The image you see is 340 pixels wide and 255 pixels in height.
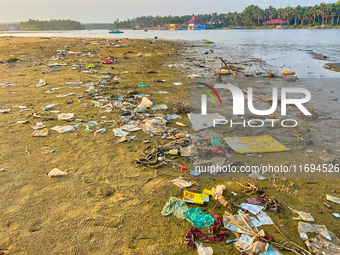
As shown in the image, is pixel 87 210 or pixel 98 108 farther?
pixel 98 108

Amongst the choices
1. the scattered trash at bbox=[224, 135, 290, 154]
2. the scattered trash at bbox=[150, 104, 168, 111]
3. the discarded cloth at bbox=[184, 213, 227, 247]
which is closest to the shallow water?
the scattered trash at bbox=[150, 104, 168, 111]

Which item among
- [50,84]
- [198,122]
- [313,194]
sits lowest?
[313,194]

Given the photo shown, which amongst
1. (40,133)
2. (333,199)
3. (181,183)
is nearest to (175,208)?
(181,183)

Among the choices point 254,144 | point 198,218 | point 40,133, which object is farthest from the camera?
point 40,133

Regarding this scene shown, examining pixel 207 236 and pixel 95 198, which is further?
pixel 95 198

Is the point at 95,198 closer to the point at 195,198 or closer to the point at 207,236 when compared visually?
the point at 195,198

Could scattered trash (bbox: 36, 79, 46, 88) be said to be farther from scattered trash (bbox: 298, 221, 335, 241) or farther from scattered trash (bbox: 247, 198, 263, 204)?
scattered trash (bbox: 298, 221, 335, 241)

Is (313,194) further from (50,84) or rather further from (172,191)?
(50,84)

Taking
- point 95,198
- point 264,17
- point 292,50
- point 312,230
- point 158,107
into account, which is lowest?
point 312,230

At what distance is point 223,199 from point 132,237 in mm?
1063

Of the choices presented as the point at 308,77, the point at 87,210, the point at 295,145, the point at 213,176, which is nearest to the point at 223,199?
the point at 213,176

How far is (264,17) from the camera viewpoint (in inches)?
3014

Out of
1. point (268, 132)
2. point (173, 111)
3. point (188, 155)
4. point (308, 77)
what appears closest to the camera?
point (188, 155)

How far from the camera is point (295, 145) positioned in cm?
351
